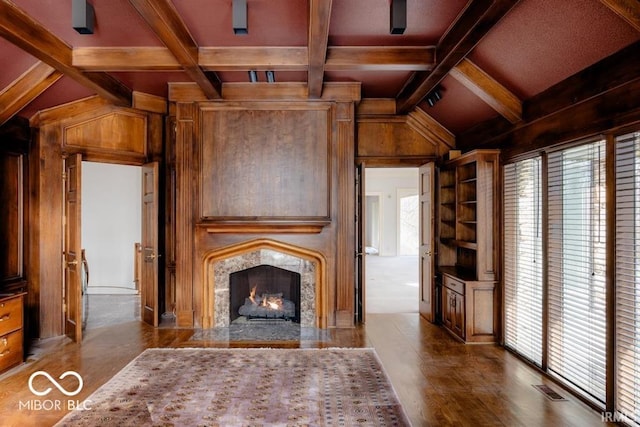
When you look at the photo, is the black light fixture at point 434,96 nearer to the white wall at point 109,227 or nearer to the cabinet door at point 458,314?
the cabinet door at point 458,314

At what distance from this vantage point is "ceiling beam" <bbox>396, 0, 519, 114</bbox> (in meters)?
2.70

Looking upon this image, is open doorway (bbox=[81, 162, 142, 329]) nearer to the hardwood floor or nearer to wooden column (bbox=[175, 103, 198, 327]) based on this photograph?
the hardwood floor

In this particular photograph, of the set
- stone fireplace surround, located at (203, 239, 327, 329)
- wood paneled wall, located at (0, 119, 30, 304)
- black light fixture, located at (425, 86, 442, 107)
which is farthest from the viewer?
stone fireplace surround, located at (203, 239, 327, 329)

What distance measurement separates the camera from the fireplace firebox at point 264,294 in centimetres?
525

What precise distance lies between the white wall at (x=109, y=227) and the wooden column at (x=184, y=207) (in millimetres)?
2894

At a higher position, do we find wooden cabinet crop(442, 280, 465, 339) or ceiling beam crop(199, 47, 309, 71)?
ceiling beam crop(199, 47, 309, 71)

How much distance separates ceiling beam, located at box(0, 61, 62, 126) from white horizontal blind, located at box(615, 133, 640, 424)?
16.3 ft

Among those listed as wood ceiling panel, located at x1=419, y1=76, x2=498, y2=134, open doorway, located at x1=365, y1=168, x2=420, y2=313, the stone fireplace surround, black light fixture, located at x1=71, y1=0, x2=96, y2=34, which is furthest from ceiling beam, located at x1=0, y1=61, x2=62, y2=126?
open doorway, located at x1=365, y1=168, x2=420, y2=313

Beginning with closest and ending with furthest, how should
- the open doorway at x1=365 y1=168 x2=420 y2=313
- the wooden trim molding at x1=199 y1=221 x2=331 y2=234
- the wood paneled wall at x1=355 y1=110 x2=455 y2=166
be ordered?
the wooden trim molding at x1=199 y1=221 x2=331 y2=234, the wood paneled wall at x1=355 y1=110 x2=455 y2=166, the open doorway at x1=365 y1=168 x2=420 y2=313

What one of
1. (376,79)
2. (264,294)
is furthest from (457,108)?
(264,294)

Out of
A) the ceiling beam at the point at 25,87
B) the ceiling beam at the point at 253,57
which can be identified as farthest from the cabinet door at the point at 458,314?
the ceiling beam at the point at 25,87

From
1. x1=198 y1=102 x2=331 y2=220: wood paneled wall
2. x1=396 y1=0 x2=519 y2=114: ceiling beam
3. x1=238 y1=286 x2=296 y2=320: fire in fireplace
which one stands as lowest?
x1=238 y1=286 x2=296 y2=320: fire in fireplace

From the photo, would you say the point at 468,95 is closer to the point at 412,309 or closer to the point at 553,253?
the point at 553,253

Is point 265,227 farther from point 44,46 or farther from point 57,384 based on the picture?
point 44,46
